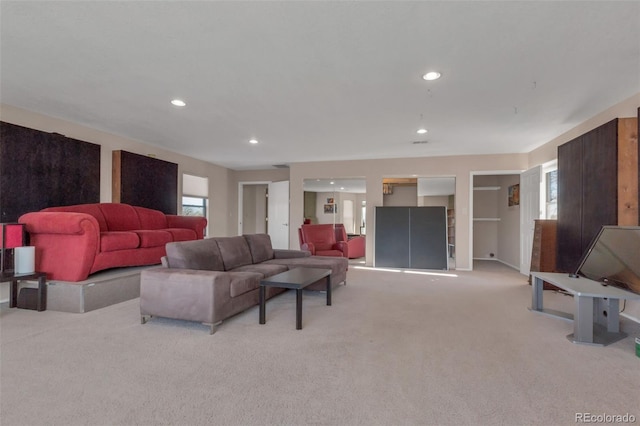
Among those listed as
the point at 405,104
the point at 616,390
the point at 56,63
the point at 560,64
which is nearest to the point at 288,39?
the point at 405,104

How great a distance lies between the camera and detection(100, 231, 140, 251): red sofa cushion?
3.91 meters

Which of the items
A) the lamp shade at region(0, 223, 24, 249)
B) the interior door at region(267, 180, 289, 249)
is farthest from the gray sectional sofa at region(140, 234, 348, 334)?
the interior door at region(267, 180, 289, 249)

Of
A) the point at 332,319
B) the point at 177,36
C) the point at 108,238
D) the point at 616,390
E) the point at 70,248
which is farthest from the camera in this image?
the point at 108,238

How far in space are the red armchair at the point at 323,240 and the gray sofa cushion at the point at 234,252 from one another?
1.85 meters

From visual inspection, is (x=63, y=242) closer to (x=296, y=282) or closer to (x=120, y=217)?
(x=120, y=217)

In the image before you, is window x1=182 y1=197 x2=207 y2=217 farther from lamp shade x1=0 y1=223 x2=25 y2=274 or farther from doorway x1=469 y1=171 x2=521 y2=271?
doorway x1=469 y1=171 x2=521 y2=271

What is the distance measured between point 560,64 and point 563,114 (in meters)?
1.69

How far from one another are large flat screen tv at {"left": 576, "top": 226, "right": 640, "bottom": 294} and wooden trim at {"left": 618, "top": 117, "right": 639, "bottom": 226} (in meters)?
0.38

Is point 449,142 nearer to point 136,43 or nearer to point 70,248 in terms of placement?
point 136,43

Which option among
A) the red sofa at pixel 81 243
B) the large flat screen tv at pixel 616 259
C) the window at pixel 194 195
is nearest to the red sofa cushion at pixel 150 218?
the red sofa at pixel 81 243

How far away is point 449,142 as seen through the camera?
5.67 m

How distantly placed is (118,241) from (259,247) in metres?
1.81

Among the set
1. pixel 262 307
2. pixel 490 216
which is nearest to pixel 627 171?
pixel 262 307

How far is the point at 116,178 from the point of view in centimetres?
535
